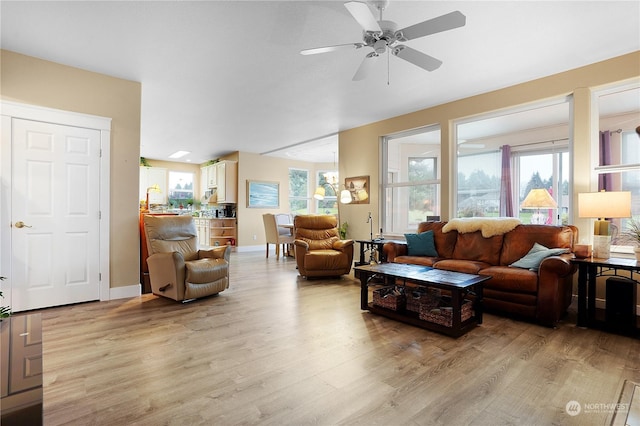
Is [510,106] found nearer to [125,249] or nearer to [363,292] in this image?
[363,292]

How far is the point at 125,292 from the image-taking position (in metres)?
4.01

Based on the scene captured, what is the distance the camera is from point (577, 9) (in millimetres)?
2607

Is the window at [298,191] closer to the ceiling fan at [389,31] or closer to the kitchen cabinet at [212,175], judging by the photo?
the kitchen cabinet at [212,175]

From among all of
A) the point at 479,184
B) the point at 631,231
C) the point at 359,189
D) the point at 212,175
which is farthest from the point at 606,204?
the point at 212,175

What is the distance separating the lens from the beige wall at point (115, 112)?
3.50 m

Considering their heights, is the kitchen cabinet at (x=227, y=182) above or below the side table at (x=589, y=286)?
above

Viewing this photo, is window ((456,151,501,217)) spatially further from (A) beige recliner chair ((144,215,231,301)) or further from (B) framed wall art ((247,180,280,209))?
(B) framed wall art ((247,180,280,209))

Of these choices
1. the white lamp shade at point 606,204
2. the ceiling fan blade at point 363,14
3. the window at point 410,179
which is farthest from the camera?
the window at point 410,179

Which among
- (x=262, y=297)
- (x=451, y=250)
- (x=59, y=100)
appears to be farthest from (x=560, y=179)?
(x=59, y=100)

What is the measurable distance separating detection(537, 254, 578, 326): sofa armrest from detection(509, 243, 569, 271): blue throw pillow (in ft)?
0.91

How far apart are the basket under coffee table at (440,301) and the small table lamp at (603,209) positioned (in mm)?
1200

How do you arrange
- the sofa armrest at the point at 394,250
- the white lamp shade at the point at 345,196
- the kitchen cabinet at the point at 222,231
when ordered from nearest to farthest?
1. the sofa armrest at the point at 394,250
2. the white lamp shade at the point at 345,196
3. the kitchen cabinet at the point at 222,231

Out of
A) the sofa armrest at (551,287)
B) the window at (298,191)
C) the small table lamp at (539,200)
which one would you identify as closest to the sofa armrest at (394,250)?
the small table lamp at (539,200)

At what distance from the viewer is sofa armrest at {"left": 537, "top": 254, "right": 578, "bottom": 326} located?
2918mm
